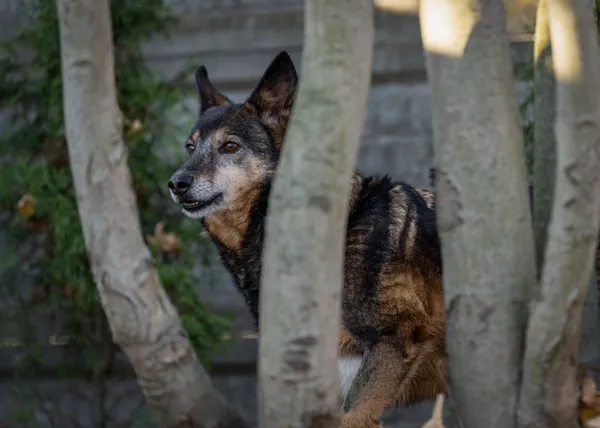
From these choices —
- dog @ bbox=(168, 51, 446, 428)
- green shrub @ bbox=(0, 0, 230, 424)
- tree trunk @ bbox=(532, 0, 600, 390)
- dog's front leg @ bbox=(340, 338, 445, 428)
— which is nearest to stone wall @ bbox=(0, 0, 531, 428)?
green shrub @ bbox=(0, 0, 230, 424)

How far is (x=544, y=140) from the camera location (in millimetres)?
2801

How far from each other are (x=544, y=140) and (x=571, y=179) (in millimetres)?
506

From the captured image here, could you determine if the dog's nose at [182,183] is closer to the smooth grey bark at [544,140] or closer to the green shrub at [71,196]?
the green shrub at [71,196]

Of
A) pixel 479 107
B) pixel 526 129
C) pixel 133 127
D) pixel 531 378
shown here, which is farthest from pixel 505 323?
pixel 133 127

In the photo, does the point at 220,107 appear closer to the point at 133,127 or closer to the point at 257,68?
the point at 133,127

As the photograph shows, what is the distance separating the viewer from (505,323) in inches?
101

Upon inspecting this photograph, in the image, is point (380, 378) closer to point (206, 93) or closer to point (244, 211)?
point (244, 211)

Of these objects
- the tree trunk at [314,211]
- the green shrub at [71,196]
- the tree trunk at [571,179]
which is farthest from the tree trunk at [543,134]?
the green shrub at [71,196]

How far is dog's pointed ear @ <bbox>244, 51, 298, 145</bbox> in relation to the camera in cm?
401

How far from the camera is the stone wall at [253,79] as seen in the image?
630 cm

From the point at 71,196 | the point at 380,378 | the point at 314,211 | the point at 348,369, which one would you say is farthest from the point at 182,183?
the point at 314,211

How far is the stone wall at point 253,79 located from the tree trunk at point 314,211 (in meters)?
3.96

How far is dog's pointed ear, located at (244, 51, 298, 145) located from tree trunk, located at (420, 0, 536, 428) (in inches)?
57.5

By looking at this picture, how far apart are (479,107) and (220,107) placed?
6.78ft
